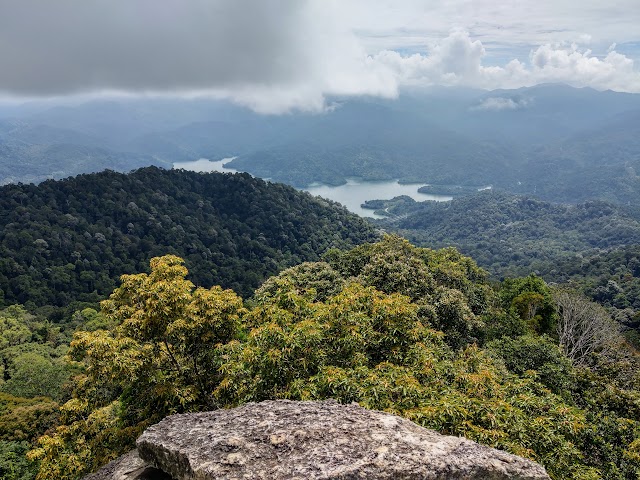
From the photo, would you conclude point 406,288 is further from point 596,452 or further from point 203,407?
point 203,407

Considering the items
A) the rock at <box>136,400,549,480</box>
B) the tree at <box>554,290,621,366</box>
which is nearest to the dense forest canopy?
the tree at <box>554,290,621,366</box>

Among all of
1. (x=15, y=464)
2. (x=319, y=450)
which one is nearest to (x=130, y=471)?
(x=319, y=450)

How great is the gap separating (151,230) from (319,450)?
80.8 m

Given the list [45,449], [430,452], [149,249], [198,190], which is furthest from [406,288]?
[198,190]

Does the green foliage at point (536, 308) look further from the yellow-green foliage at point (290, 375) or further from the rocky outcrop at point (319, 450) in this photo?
the rocky outcrop at point (319, 450)

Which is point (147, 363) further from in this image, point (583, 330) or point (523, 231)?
point (523, 231)

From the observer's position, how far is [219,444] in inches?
237

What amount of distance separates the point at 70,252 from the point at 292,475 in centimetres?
7552

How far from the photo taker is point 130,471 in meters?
7.65

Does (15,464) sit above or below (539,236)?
above

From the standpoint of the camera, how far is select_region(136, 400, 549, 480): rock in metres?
5.21

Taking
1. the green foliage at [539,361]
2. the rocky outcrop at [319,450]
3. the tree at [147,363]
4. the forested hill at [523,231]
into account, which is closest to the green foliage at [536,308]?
the green foliage at [539,361]

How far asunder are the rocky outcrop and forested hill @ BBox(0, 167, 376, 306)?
60.5 metres

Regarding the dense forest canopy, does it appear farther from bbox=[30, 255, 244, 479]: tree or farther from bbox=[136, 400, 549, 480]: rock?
bbox=[136, 400, 549, 480]: rock
